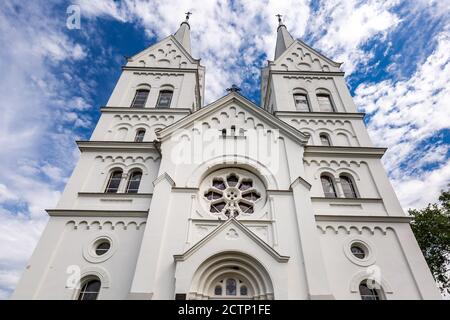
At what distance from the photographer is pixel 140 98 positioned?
17.4m

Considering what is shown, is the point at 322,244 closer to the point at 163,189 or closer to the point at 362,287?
the point at 362,287

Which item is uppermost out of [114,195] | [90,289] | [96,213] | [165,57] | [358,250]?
[165,57]

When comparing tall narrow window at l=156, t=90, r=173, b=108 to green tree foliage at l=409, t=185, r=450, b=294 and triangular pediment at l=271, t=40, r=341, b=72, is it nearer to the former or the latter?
triangular pediment at l=271, t=40, r=341, b=72

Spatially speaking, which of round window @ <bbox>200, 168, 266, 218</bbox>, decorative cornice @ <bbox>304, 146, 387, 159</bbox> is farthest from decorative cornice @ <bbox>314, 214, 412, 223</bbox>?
decorative cornice @ <bbox>304, 146, 387, 159</bbox>

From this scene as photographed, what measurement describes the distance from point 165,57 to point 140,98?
5159 millimetres

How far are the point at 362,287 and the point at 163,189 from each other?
28.4 feet

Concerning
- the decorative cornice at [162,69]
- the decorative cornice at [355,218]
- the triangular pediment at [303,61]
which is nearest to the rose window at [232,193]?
the decorative cornice at [355,218]

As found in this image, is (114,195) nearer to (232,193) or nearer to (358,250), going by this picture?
(232,193)

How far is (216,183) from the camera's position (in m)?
12.4

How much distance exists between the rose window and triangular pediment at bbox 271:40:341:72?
11.0 metres

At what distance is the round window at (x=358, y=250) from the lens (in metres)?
10.1

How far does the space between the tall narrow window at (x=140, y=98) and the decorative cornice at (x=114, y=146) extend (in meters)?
4.08

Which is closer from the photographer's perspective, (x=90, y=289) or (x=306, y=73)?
(x=90, y=289)

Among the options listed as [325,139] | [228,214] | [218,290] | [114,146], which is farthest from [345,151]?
[114,146]
